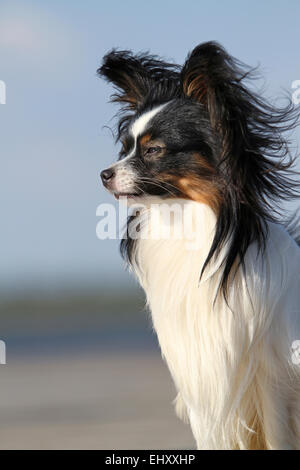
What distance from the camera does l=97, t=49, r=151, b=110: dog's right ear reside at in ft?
17.1

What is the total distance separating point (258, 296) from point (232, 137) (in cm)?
82

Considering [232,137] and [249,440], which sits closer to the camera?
[232,137]

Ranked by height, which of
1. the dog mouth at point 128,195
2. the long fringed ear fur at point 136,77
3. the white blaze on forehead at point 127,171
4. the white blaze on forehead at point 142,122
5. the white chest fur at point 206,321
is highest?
the long fringed ear fur at point 136,77

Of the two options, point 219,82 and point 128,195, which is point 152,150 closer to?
point 128,195

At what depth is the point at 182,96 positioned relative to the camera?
4832mm

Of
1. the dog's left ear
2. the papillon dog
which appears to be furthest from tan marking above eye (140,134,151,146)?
the dog's left ear

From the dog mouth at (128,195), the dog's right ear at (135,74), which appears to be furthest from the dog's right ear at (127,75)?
the dog mouth at (128,195)

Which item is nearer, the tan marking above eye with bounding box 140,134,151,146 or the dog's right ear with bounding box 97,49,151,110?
the tan marking above eye with bounding box 140,134,151,146

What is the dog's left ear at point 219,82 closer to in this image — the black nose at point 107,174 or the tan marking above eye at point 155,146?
the tan marking above eye at point 155,146

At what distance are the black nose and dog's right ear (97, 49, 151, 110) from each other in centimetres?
61

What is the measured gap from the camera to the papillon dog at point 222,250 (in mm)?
4590

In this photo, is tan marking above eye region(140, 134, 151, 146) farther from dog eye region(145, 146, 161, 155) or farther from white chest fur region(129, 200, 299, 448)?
white chest fur region(129, 200, 299, 448)

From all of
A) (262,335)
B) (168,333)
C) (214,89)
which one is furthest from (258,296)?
(214,89)

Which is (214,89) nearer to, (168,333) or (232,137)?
(232,137)
